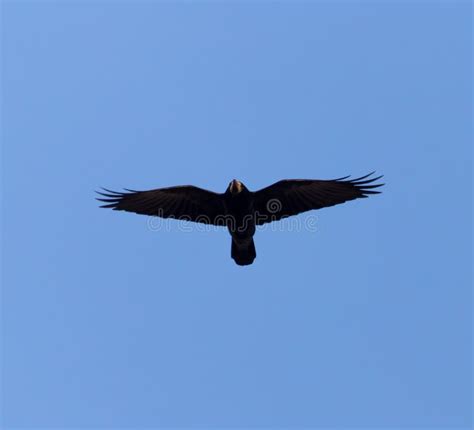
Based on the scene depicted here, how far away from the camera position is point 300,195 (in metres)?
16.3

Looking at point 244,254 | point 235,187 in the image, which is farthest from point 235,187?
point 244,254

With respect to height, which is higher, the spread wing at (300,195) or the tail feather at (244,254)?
the spread wing at (300,195)

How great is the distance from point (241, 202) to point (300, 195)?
1332mm

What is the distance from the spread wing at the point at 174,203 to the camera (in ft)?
54.5

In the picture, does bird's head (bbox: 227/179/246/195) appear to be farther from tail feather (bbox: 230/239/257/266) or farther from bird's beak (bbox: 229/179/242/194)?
tail feather (bbox: 230/239/257/266)

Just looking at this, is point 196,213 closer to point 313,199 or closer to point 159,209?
point 159,209

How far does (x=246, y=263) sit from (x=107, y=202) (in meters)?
3.40

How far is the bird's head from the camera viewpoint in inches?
629

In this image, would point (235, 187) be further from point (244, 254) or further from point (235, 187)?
point (244, 254)

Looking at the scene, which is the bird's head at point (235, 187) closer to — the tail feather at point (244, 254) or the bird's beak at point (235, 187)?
the bird's beak at point (235, 187)

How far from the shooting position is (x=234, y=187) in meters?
16.0

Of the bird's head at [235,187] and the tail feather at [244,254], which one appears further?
the tail feather at [244,254]

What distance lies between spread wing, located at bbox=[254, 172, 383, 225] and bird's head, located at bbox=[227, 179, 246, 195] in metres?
0.48

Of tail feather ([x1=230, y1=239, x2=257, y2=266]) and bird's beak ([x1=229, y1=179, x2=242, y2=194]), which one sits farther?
tail feather ([x1=230, y1=239, x2=257, y2=266])
